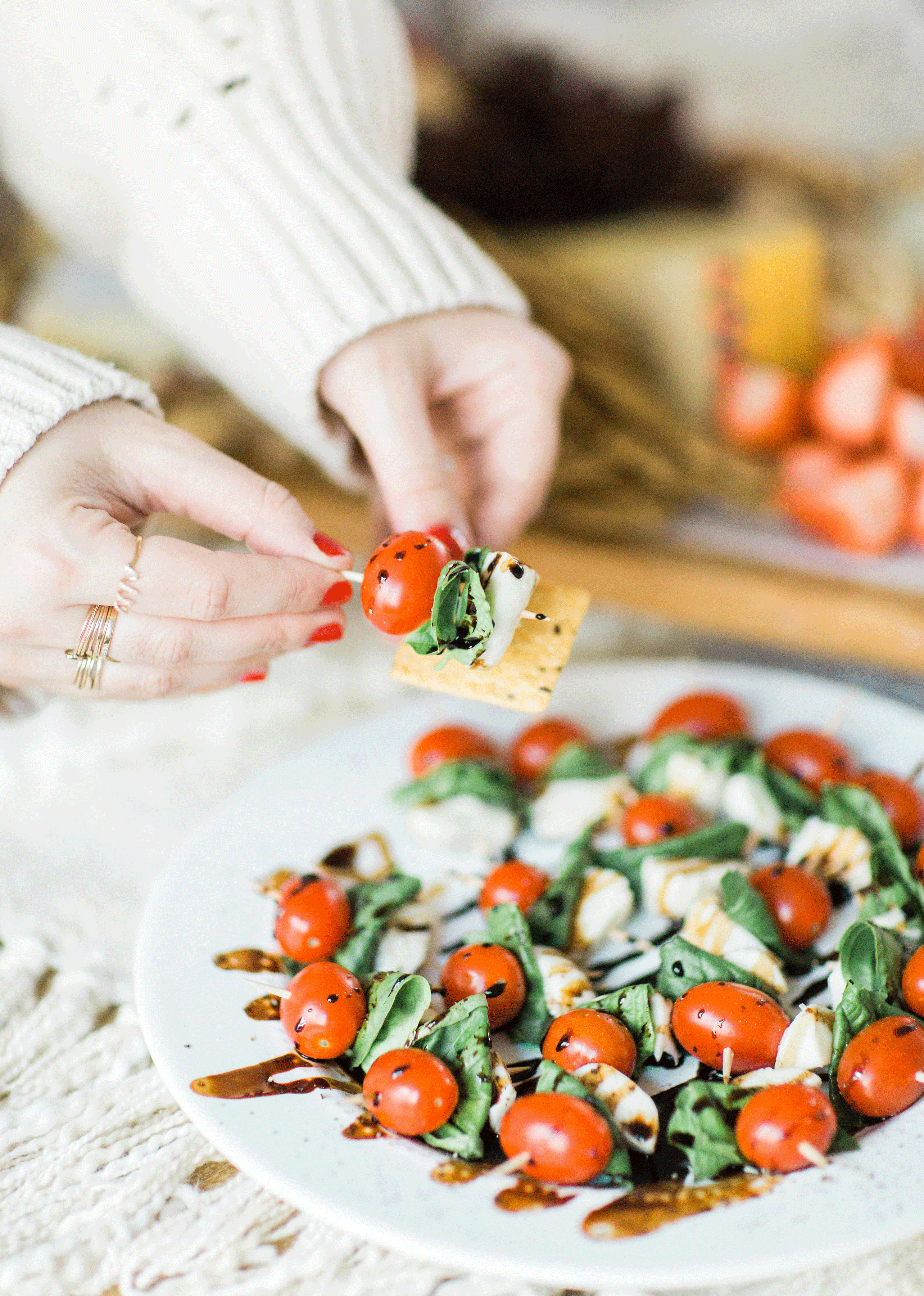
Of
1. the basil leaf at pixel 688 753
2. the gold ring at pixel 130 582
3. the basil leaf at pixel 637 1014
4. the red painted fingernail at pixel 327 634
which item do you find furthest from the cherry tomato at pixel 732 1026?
the gold ring at pixel 130 582

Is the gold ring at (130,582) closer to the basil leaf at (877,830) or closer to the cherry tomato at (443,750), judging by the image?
the cherry tomato at (443,750)

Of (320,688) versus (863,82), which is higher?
(863,82)

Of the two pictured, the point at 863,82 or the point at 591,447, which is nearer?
the point at 591,447

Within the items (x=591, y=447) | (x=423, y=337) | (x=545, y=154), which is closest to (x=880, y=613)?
(x=591, y=447)

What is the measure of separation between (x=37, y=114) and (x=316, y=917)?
3.45ft

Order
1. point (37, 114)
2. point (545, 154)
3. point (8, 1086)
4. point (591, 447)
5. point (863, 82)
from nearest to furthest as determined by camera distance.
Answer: point (8, 1086) < point (37, 114) < point (591, 447) < point (545, 154) < point (863, 82)

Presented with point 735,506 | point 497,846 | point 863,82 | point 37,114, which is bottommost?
point 497,846

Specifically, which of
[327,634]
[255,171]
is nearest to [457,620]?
[327,634]

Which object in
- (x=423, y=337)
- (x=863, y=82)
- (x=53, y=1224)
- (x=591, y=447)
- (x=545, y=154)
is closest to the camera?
(x=53, y=1224)

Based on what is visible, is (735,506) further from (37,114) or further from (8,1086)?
(8,1086)

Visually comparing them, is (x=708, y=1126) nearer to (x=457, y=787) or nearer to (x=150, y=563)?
(x=457, y=787)

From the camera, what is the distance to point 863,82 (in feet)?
10.5

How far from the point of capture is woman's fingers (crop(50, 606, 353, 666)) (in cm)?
90

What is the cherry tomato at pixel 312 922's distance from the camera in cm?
98
